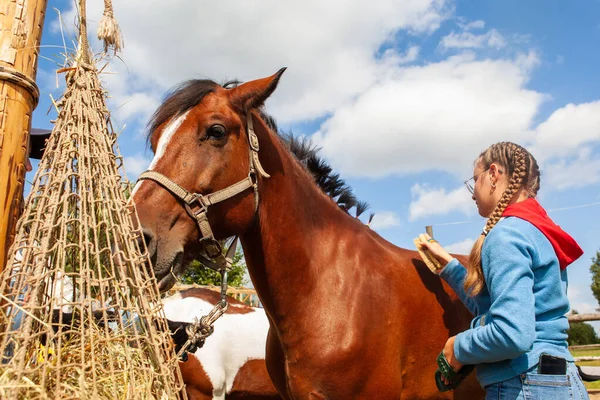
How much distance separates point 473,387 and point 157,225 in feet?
7.23

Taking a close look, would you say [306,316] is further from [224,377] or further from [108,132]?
[224,377]

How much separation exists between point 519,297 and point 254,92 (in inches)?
70.8

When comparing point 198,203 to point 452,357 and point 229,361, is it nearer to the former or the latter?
point 452,357

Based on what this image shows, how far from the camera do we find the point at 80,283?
1.44 m

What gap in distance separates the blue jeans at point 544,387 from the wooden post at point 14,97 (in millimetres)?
2202

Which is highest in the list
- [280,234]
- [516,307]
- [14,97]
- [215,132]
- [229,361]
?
[215,132]

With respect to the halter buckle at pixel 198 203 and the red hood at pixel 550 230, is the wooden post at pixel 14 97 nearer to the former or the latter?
the halter buckle at pixel 198 203

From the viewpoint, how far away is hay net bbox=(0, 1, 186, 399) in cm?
139

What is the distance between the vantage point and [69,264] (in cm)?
179

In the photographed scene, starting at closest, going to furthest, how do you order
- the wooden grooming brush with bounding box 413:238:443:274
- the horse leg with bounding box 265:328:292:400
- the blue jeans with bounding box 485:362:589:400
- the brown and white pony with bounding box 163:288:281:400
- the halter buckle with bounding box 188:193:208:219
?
the blue jeans with bounding box 485:362:589:400 < the halter buckle with bounding box 188:193:208:219 < the wooden grooming brush with bounding box 413:238:443:274 < the horse leg with bounding box 265:328:292:400 < the brown and white pony with bounding box 163:288:281:400

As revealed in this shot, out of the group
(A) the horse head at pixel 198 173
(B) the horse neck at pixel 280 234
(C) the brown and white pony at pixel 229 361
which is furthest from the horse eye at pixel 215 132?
(C) the brown and white pony at pixel 229 361

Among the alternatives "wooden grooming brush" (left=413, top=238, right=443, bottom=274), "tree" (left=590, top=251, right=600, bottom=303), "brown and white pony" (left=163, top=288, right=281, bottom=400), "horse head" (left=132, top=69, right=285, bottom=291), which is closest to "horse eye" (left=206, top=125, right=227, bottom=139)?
"horse head" (left=132, top=69, right=285, bottom=291)

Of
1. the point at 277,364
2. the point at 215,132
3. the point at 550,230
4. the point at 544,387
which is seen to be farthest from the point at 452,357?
the point at 215,132

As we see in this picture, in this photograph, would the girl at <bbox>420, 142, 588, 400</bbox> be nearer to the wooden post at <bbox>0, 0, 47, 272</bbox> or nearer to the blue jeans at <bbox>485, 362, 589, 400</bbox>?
the blue jeans at <bbox>485, 362, 589, 400</bbox>
